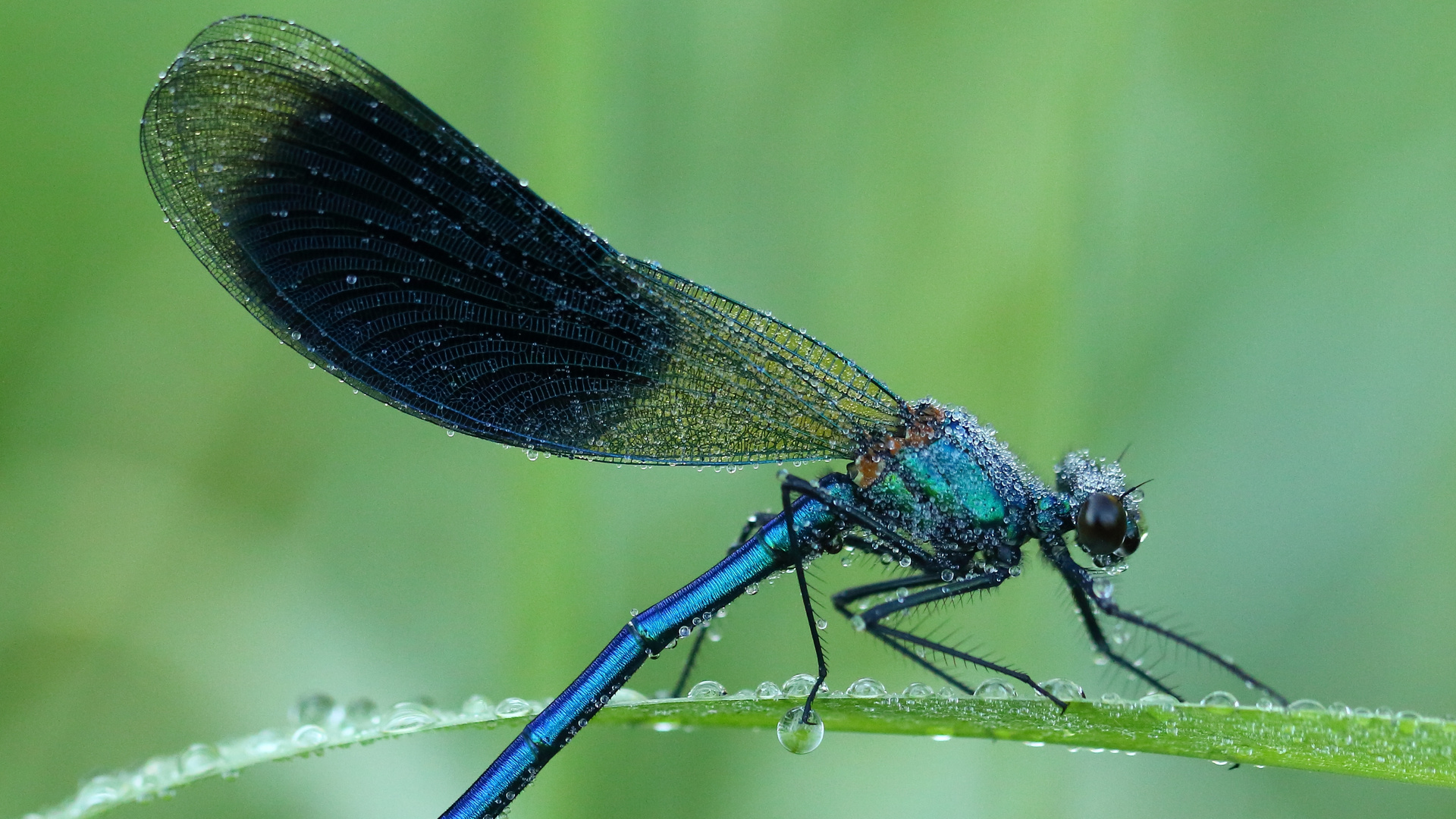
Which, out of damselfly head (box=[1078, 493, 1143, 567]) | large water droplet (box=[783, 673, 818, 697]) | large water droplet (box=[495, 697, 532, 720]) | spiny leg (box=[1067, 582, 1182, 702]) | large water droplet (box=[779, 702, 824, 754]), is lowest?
large water droplet (box=[495, 697, 532, 720])

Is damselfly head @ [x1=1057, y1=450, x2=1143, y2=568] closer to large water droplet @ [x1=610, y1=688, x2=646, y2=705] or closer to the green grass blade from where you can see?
the green grass blade

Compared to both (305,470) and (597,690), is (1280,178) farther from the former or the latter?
(305,470)

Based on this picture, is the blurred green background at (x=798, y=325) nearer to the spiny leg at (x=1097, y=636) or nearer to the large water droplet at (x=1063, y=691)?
the spiny leg at (x=1097, y=636)

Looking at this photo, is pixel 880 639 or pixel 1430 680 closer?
pixel 880 639

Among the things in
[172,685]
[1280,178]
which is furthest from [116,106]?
[1280,178]

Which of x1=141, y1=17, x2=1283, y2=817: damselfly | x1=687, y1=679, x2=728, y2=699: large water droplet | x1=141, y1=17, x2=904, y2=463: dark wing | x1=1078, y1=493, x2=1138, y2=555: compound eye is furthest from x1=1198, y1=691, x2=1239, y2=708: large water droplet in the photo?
x1=141, y1=17, x2=904, y2=463: dark wing

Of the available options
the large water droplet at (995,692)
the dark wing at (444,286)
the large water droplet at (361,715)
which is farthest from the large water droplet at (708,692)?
the dark wing at (444,286)

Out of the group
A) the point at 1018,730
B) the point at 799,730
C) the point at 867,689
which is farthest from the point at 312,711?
the point at 1018,730
